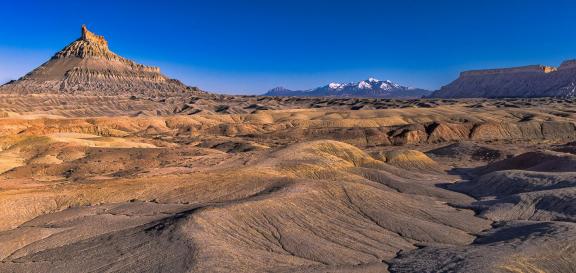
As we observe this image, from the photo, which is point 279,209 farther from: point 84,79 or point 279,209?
point 84,79

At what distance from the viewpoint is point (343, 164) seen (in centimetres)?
4706

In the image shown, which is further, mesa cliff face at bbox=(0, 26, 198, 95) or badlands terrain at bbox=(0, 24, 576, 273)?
mesa cliff face at bbox=(0, 26, 198, 95)

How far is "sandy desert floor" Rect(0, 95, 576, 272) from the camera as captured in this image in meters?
21.3

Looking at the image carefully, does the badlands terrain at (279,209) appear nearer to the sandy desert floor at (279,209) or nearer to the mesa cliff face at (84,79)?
the sandy desert floor at (279,209)

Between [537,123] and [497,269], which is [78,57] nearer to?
[537,123]

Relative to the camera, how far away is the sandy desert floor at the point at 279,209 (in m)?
21.3

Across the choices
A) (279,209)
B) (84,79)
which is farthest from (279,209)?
(84,79)

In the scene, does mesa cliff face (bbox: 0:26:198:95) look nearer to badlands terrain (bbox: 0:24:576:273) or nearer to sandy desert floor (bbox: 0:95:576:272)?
badlands terrain (bbox: 0:24:576:273)

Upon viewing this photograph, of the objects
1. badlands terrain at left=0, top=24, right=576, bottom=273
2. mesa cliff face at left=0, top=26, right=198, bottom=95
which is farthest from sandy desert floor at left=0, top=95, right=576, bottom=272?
mesa cliff face at left=0, top=26, right=198, bottom=95

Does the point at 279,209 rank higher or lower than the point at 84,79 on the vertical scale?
lower

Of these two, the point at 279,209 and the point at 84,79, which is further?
the point at 84,79

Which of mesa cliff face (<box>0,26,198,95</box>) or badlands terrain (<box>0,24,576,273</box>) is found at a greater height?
mesa cliff face (<box>0,26,198,95</box>)

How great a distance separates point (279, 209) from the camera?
2798 centimetres

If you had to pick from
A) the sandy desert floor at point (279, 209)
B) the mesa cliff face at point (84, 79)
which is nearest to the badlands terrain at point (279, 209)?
the sandy desert floor at point (279, 209)
